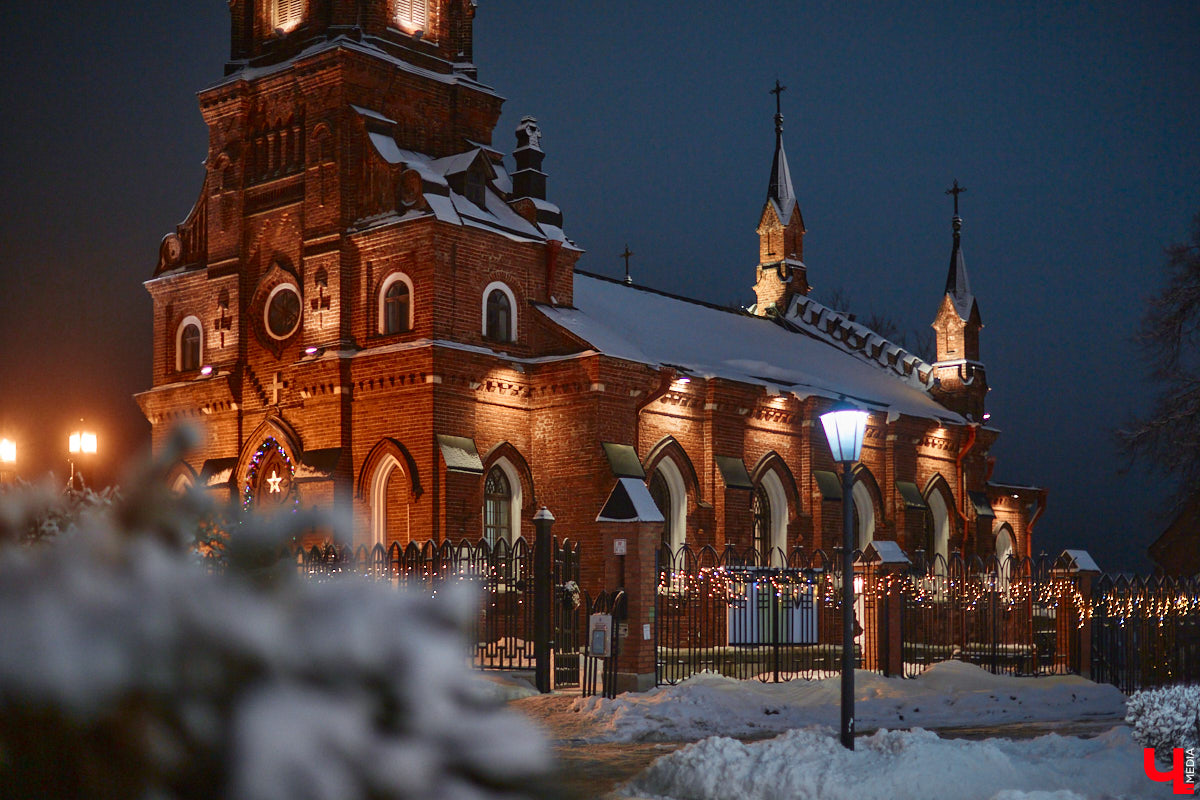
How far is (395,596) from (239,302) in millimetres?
26769

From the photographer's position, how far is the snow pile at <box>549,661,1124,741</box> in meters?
15.2

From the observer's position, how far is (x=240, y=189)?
28.2 metres

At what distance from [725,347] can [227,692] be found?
102 ft

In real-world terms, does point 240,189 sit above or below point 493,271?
above

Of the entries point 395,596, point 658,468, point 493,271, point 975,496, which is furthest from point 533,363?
point 395,596

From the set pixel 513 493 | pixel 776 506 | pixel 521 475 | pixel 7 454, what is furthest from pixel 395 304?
pixel 776 506

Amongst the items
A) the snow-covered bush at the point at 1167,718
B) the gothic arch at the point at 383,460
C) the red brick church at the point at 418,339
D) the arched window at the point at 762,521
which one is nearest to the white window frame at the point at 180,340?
the red brick church at the point at 418,339

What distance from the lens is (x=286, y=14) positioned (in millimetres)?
28203

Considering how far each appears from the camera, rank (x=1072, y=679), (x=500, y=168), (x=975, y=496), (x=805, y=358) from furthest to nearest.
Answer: (x=975, y=496), (x=805, y=358), (x=500, y=168), (x=1072, y=679)

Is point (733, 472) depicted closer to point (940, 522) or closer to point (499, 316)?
point (499, 316)

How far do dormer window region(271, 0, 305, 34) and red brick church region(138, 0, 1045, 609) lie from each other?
0.04m

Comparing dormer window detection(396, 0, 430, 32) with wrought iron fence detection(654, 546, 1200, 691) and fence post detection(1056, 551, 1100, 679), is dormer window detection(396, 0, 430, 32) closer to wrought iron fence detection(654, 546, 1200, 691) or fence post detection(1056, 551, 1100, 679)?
wrought iron fence detection(654, 546, 1200, 691)

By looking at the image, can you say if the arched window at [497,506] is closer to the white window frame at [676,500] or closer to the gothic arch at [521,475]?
the gothic arch at [521,475]

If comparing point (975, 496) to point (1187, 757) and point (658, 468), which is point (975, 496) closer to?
point (658, 468)
